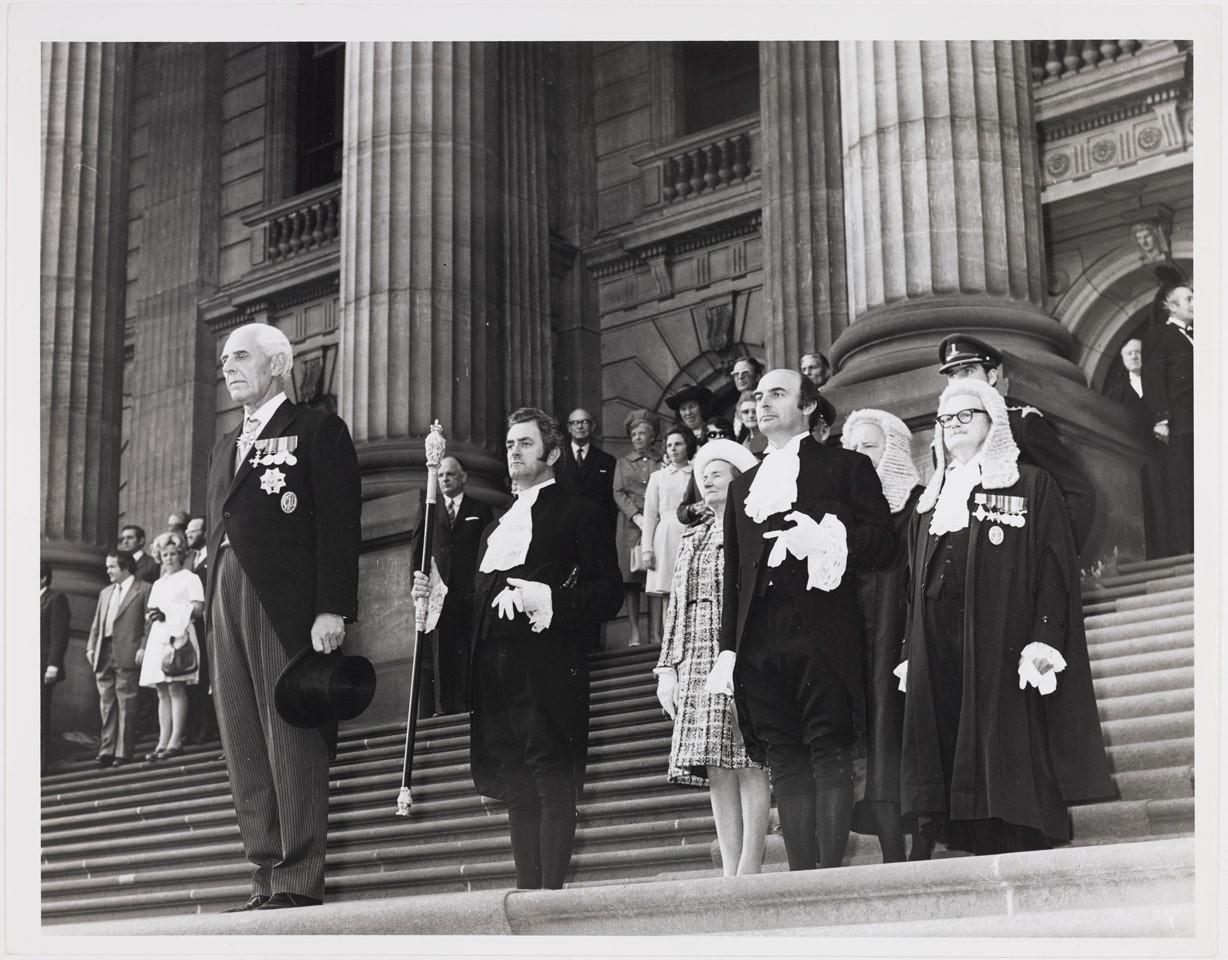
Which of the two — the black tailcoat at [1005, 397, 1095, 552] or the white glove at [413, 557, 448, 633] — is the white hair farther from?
the black tailcoat at [1005, 397, 1095, 552]

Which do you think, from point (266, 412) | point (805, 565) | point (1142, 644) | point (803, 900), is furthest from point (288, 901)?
point (1142, 644)

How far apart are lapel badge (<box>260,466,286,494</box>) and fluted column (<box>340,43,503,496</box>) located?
147 inches

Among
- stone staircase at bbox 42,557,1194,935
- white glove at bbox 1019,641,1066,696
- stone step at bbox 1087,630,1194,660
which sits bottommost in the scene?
stone staircase at bbox 42,557,1194,935

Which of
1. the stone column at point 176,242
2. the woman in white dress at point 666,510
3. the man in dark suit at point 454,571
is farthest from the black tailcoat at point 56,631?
the stone column at point 176,242

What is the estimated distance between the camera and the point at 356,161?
1215 cm

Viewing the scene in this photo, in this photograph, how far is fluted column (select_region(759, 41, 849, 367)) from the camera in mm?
12492

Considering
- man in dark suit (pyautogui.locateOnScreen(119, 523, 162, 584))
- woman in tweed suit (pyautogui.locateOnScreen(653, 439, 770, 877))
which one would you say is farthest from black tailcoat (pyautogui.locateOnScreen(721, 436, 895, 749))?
man in dark suit (pyautogui.locateOnScreen(119, 523, 162, 584))

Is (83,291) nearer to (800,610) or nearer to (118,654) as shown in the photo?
(118,654)

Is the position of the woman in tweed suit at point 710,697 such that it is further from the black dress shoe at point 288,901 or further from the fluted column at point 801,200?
the fluted column at point 801,200

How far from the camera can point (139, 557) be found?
11758mm

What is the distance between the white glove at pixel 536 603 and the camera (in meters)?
7.57

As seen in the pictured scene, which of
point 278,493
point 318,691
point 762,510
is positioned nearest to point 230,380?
point 278,493

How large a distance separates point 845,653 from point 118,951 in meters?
2.68

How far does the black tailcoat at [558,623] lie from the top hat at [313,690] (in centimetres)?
50
